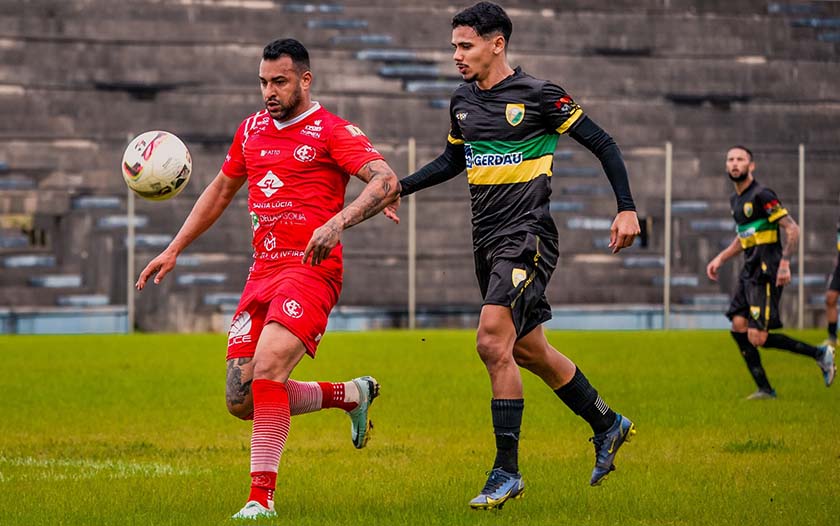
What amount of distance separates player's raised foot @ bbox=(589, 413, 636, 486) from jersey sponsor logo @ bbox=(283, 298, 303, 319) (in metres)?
1.63

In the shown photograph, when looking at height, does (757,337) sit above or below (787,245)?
below

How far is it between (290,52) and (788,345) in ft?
24.0

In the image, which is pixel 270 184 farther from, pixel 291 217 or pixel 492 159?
pixel 492 159

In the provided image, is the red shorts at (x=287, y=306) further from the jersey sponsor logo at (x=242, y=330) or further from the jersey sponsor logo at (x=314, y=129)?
the jersey sponsor logo at (x=314, y=129)

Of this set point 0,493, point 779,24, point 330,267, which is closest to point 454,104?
point 330,267

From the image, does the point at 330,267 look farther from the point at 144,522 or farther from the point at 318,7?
the point at 318,7

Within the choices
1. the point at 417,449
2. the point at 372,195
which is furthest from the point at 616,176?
the point at 417,449

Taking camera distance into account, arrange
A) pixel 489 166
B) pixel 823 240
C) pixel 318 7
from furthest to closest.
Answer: pixel 318 7 → pixel 823 240 → pixel 489 166

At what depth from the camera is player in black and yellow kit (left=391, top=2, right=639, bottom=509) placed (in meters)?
6.28

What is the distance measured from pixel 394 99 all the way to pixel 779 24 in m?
8.91

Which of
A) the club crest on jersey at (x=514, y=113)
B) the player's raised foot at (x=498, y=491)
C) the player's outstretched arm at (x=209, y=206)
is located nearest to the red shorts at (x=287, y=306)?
the player's outstretched arm at (x=209, y=206)

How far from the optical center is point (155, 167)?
702 centimetres

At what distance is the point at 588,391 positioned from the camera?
673cm

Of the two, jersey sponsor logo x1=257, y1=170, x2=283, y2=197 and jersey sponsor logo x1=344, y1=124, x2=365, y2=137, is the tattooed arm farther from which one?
jersey sponsor logo x1=257, y1=170, x2=283, y2=197
